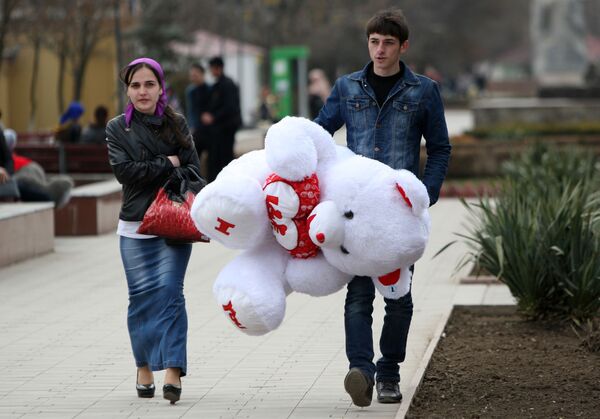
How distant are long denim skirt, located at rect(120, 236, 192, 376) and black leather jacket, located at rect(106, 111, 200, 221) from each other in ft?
0.62

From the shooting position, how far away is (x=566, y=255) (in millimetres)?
9328

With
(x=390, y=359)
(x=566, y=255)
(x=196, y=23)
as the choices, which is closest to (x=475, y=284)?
(x=566, y=255)

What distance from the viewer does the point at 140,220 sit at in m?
7.32

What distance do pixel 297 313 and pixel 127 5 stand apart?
102 feet

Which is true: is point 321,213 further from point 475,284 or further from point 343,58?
point 343,58

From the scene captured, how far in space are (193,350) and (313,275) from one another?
106 inches

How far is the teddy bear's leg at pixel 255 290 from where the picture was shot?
6527 mm

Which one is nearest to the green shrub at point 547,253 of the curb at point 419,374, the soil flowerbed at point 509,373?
the soil flowerbed at point 509,373

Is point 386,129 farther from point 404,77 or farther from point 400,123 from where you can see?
point 404,77

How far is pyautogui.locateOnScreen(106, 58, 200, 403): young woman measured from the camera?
7.30 meters

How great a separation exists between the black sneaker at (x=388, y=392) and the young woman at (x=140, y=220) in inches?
38.2

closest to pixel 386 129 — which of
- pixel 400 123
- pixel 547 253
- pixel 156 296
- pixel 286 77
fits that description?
pixel 400 123

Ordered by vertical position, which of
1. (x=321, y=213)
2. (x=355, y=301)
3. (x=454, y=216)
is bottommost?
(x=454, y=216)

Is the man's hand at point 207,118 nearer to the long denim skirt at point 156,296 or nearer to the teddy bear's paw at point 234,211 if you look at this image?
the long denim skirt at point 156,296
